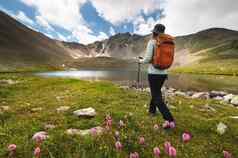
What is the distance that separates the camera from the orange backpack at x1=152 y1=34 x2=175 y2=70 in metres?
6.41

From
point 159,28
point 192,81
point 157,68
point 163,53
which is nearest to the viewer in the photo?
point 163,53

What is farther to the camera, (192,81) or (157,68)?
(192,81)

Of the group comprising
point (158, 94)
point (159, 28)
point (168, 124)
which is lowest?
point (168, 124)

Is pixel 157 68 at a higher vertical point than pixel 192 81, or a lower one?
higher

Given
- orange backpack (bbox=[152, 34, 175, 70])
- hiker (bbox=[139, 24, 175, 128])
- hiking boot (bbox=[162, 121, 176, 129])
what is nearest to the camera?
hiking boot (bbox=[162, 121, 176, 129])

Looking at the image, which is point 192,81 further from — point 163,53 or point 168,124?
point 163,53

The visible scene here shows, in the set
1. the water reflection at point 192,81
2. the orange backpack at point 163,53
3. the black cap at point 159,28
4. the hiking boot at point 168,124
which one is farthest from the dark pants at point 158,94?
the water reflection at point 192,81

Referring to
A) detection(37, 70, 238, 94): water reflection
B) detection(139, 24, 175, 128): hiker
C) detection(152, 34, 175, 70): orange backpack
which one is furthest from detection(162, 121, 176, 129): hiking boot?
detection(37, 70, 238, 94): water reflection

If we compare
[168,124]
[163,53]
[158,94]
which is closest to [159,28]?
[163,53]

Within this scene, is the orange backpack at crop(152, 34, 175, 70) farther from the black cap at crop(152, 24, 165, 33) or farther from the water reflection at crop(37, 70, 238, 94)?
the water reflection at crop(37, 70, 238, 94)

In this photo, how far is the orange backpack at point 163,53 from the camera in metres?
6.41

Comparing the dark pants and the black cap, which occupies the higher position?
the black cap

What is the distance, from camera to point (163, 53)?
6.43m

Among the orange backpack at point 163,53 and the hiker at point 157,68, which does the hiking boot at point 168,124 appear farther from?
the orange backpack at point 163,53
